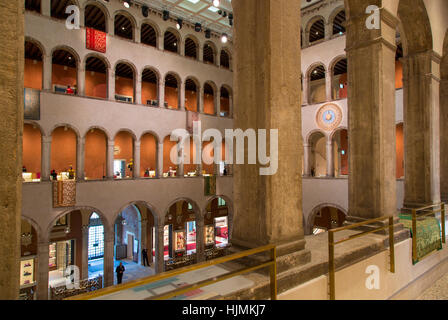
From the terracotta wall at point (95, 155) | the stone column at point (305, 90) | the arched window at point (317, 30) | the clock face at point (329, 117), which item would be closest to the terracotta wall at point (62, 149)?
the terracotta wall at point (95, 155)

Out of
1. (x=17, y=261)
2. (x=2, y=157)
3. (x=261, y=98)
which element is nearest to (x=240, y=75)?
(x=261, y=98)

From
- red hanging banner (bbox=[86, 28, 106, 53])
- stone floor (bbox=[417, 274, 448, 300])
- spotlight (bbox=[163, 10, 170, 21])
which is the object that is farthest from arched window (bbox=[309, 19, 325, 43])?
stone floor (bbox=[417, 274, 448, 300])

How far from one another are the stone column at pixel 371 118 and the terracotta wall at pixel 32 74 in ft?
51.5

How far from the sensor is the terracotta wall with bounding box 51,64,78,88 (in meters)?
16.5

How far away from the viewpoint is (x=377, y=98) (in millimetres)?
5336

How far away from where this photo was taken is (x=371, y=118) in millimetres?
5375

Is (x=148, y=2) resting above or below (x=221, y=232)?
above

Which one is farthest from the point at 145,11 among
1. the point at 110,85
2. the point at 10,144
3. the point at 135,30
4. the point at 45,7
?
the point at 10,144

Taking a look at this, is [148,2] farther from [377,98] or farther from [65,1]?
[377,98]

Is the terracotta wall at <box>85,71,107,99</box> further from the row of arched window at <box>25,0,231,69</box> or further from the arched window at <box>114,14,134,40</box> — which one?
the arched window at <box>114,14,134,40</box>

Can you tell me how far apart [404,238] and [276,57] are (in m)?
4.11

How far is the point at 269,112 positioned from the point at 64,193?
11.7m

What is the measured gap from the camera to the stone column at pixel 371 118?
17.4ft

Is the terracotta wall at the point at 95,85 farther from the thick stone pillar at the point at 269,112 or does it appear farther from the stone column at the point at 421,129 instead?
the thick stone pillar at the point at 269,112
